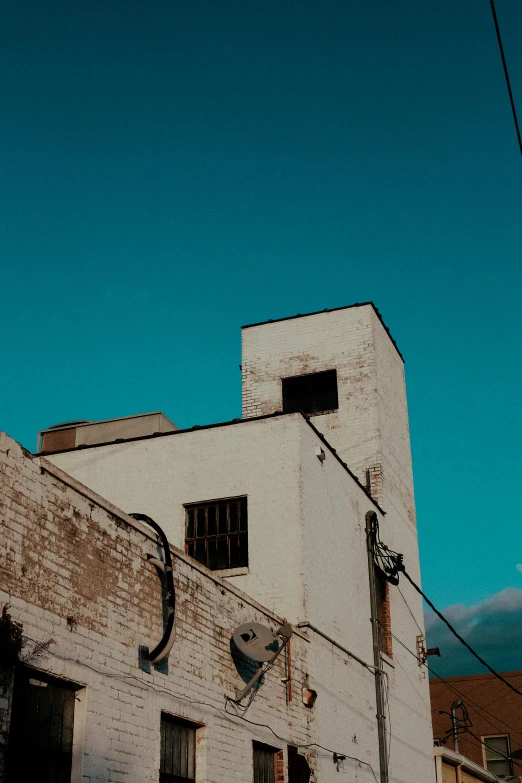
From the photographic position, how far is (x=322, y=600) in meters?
17.3

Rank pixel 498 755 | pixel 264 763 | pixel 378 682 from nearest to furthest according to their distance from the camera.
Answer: pixel 264 763, pixel 378 682, pixel 498 755

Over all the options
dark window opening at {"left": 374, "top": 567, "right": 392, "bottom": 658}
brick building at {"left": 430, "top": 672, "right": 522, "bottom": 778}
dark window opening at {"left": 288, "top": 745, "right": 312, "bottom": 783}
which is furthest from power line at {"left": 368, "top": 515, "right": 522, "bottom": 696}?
brick building at {"left": 430, "top": 672, "right": 522, "bottom": 778}

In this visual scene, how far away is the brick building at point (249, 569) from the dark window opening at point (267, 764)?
0.10 ft

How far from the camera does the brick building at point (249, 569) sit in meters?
10.6

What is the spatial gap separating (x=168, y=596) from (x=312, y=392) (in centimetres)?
1244

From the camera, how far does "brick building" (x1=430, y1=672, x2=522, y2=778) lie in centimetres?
3650

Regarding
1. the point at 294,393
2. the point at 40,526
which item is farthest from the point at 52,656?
the point at 294,393

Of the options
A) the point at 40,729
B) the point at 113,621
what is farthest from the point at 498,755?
the point at 40,729

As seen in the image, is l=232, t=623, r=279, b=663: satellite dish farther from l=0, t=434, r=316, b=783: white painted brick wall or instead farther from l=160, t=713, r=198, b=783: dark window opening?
l=160, t=713, r=198, b=783: dark window opening

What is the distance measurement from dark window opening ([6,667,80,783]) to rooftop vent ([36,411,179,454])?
11.6 m

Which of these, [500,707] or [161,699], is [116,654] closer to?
[161,699]

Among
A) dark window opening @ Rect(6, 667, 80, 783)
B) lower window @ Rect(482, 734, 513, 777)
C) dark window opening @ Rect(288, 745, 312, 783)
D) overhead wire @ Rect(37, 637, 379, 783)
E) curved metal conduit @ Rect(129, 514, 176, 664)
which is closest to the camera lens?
dark window opening @ Rect(6, 667, 80, 783)

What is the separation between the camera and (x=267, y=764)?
1463 centimetres

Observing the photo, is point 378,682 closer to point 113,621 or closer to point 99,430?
point 99,430
